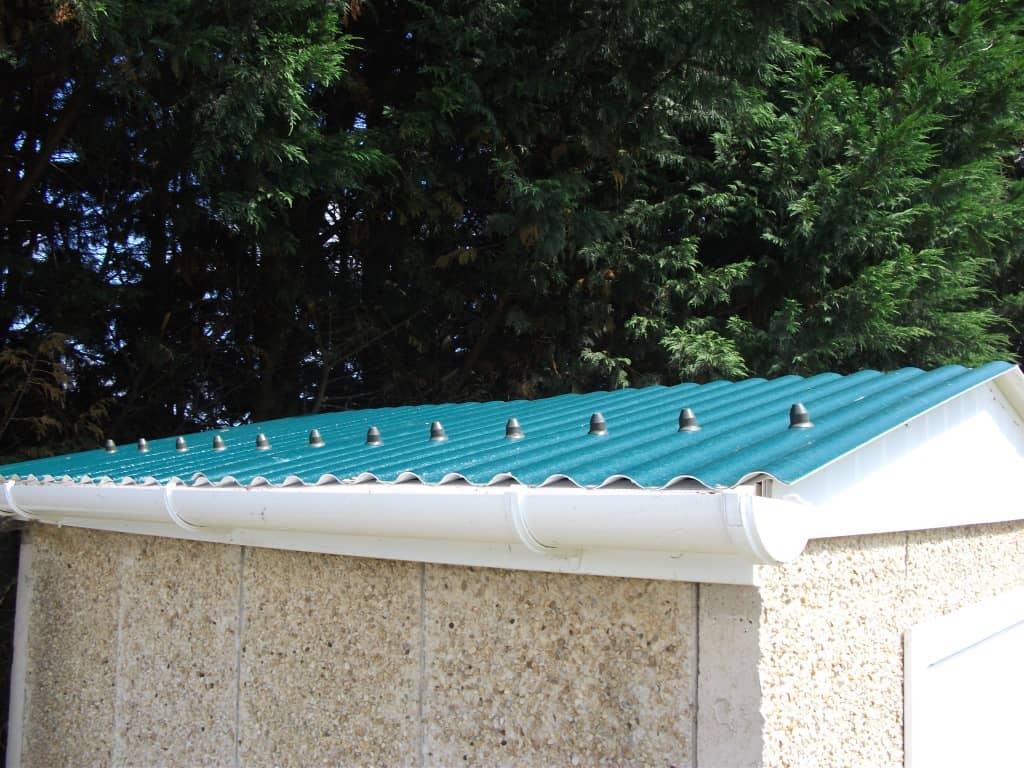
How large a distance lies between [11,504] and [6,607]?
1093mm

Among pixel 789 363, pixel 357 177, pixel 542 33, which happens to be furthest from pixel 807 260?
pixel 357 177

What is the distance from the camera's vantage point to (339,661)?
3.68 meters

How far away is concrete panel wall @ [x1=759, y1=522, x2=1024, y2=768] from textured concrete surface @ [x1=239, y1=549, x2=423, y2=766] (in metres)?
1.37

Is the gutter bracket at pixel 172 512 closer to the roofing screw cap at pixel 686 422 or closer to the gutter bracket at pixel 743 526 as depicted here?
the roofing screw cap at pixel 686 422

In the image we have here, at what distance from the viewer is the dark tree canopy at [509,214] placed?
10.1 meters

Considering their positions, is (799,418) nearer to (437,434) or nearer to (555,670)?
(555,670)

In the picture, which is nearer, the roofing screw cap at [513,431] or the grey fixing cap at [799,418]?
the grey fixing cap at [799,418]

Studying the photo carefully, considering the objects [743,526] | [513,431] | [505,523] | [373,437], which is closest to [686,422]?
[513,431]

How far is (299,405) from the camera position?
13.1 m

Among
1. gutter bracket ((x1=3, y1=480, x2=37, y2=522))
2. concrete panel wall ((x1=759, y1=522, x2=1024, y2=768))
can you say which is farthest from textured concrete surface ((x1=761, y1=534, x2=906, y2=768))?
gutter bracket ((x1=3, y1=480, x2=37, y2=522))

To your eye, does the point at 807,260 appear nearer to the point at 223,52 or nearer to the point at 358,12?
the point at 358,12

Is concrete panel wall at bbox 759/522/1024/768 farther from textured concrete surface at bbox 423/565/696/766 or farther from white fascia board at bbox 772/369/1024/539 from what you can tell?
textured concrete surface at bbox 423/565/696/766

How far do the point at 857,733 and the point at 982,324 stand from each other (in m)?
11.1

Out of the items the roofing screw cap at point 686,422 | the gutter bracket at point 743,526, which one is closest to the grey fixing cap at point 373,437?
the roofing screw cap at point 686,422
